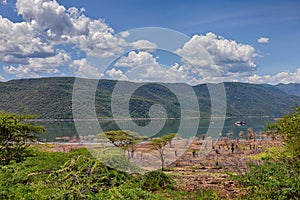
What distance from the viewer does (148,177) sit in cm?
1248

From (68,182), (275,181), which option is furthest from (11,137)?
(275,181)

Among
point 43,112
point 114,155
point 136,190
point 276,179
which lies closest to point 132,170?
point 114,155

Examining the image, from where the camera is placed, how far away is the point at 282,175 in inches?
334

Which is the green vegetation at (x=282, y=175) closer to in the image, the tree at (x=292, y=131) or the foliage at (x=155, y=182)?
the tree at (x=292, y=131)

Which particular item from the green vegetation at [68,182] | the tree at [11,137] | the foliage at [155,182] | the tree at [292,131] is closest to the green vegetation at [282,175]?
the tree at [292,131]

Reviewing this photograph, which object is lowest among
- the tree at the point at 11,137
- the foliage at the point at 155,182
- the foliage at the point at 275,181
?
the foliage at the point at 155,182

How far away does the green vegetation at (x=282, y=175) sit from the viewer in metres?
7.77

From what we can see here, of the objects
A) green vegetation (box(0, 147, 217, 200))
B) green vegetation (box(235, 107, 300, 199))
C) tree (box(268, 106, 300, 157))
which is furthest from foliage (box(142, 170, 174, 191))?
tree (box(268, 106, 300, 157))

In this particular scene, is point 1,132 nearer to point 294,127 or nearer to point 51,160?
point 51,160

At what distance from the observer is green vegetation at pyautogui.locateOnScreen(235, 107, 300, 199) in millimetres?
7770

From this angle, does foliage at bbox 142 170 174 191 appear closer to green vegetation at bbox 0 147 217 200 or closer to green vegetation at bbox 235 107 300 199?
green vegetation at bbox 0 147 217 200

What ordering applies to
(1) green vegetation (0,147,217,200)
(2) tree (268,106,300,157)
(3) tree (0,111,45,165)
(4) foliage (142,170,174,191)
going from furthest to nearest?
1. (3) tree (0,111,45,165)
2. (4) foliage (142,170,174,191)
3. (2) tree (268,106,300,157)
4. (1) green vegetation (0,147,217,200)

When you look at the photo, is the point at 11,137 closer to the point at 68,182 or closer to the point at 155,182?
the point at 68,182

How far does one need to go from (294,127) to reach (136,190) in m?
5.67
